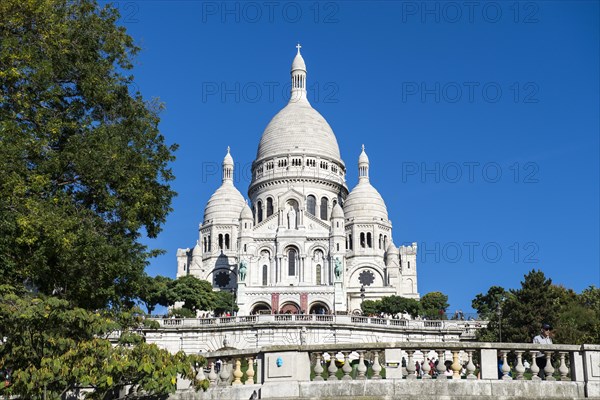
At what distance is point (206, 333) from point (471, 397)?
3696 centimetres

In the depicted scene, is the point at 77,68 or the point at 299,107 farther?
the point at 299,107

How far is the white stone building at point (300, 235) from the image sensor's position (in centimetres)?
8506

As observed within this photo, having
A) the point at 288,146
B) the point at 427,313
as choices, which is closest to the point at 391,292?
the point at 427,313

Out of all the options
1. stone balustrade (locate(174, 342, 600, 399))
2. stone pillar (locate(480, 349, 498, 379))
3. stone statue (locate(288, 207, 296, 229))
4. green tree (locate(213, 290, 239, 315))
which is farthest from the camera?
stone statue (locate(288, 207, 296, 229))

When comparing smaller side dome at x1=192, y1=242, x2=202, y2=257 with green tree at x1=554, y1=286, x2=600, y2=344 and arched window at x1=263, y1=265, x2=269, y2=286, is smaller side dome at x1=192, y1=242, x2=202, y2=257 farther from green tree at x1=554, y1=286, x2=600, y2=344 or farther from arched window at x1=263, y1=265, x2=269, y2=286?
green tree at x1=554, y1=286, x2=600, y2=344

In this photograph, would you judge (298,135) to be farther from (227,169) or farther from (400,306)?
(400,306)

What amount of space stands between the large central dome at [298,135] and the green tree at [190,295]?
107ft

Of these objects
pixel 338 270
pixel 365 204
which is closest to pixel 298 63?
pixel 365 204

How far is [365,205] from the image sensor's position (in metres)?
99.5

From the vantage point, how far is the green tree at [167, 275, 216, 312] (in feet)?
241

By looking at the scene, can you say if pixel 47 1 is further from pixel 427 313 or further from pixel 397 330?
pixel 427 313

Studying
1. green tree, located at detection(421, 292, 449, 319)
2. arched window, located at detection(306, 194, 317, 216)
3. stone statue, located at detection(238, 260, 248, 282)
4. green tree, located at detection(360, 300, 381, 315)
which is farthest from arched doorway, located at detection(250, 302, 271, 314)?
arched window, located at detection(306, 194, 317, 216)

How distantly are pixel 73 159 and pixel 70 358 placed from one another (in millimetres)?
6169

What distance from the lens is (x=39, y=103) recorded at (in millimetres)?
20766
